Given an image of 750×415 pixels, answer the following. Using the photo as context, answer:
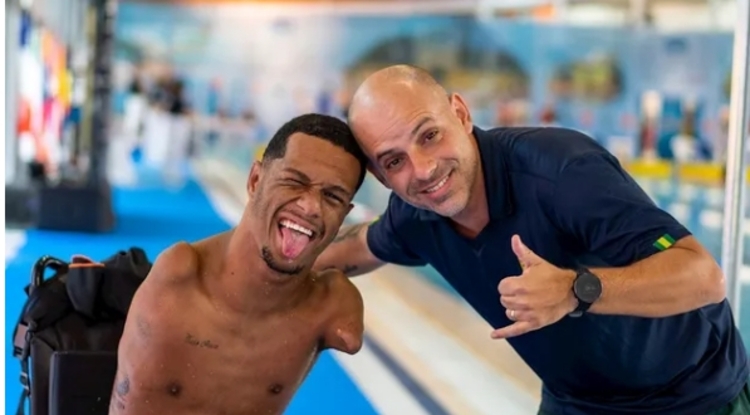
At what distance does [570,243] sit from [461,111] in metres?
0.43

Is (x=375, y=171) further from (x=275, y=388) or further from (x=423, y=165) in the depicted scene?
(x=275, y=388)

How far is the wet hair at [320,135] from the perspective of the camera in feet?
7.88

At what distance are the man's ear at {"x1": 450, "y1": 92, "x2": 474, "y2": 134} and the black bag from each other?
1017 millimetres

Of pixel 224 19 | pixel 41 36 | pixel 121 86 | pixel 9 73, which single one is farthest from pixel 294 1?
pixel 9 73

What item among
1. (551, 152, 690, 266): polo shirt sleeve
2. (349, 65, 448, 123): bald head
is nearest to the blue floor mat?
(349, 65, 448, 123): bald head

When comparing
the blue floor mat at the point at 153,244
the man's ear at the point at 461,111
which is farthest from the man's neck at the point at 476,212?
the blue floor mat at the point at 153,244

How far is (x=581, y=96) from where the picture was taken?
23094mm

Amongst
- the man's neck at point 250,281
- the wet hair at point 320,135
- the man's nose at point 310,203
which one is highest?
the wet hair at point 320,135

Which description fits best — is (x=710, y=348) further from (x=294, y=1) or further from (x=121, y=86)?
(x=294, y=1)

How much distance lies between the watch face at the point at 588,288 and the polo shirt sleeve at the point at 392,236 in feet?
2.74

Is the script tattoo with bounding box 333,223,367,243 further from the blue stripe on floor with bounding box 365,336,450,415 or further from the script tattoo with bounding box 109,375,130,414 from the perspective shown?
the blue stripe on floor with bounding box 365,336,450,415

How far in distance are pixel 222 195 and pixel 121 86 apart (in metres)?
13.7

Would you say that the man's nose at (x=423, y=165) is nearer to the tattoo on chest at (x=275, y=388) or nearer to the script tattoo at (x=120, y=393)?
the tattoo on chest at (x=275, y=388)

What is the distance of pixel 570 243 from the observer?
7.86 feet
